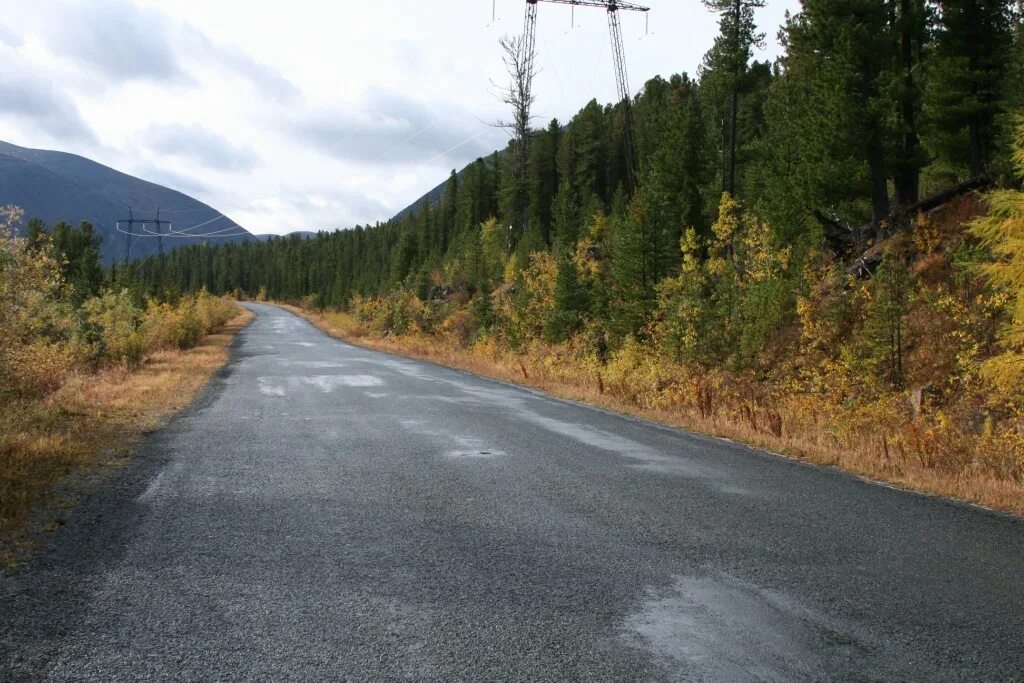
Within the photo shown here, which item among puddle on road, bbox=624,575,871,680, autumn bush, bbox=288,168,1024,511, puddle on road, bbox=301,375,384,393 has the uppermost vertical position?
autumn bush, bbox=288,168,1024,511

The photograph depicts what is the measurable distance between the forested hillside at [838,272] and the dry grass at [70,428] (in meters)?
8.72

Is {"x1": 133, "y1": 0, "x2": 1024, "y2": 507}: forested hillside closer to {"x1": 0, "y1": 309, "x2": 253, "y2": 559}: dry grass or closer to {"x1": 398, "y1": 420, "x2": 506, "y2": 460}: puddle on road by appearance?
{"x1": 398, "y1": 420, "x2": 506, "y2": 460}: puddle on road

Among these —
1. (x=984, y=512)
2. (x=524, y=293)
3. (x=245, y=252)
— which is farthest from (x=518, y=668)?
(x=245, y=252)

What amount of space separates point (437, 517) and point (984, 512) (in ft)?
16.0

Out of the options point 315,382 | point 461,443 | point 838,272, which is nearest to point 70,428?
point 461,443

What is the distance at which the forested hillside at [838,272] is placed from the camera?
1129 centimetres

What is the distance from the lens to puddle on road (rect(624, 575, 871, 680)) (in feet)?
Result: 10.9

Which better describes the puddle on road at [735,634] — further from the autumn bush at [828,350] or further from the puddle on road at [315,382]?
the puddle on road at [315,382]

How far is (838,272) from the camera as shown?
2139 cm

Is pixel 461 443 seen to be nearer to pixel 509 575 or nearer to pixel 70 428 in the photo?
pixel 509 575

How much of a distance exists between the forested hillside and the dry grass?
28.6 feet

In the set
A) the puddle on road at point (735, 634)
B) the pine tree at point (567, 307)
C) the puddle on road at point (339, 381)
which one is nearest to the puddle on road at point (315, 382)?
the puddle on road at point (339, 381)

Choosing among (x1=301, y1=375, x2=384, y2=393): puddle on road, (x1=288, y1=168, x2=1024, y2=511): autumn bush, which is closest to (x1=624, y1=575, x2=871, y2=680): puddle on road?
(x1=288, y1=168, x2=1024, y2=511): autumn bush

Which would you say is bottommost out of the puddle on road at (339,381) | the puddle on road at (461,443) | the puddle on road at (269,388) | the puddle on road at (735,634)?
the puddle on road at (269,388)
